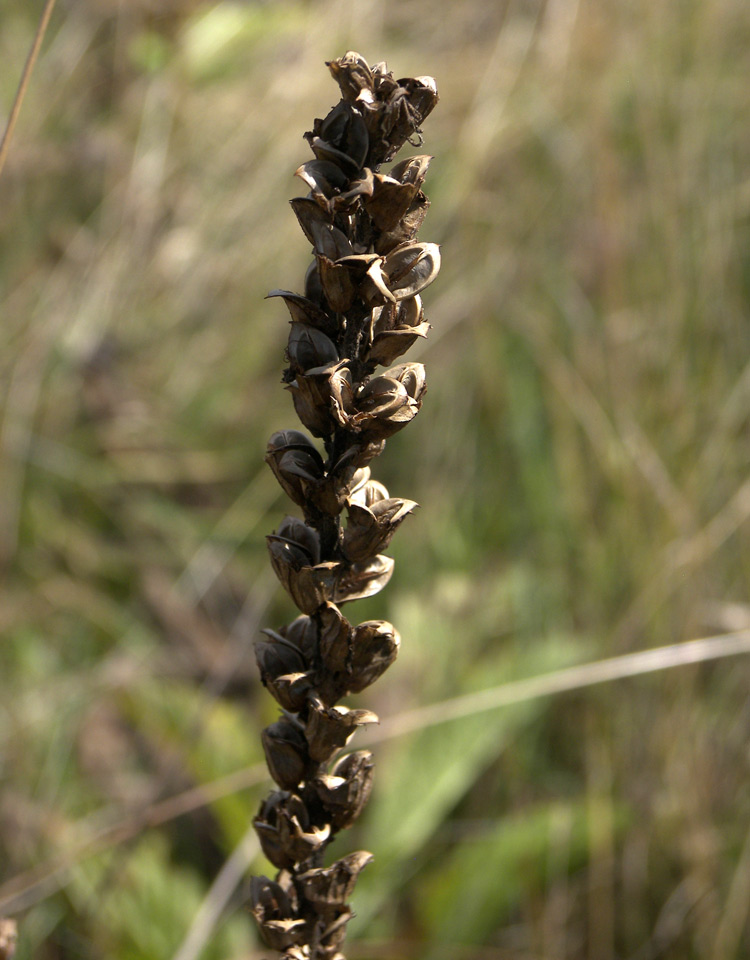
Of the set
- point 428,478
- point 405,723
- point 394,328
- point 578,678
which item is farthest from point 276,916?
point 428,478

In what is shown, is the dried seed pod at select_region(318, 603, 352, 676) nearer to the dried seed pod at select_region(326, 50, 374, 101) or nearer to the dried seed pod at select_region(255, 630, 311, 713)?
the dried seed pod at select_region(255, 630, 311, 713)

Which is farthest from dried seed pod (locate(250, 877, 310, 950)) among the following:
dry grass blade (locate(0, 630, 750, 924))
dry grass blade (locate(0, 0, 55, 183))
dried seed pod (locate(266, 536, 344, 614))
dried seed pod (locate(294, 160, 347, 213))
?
dry grass blade (locate(0, 630, 750, 924))

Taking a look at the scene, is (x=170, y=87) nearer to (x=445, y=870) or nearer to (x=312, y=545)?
(x=445, y=870)

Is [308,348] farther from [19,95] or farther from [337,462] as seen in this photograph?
[19,95]

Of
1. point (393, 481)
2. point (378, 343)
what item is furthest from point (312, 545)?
point (393, 481)

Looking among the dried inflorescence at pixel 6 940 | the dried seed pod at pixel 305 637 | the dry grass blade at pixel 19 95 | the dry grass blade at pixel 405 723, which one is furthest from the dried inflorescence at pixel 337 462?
the dry grass blade at pixel 405 723
